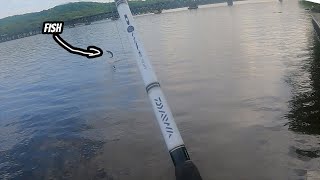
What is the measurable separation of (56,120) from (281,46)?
2886cm

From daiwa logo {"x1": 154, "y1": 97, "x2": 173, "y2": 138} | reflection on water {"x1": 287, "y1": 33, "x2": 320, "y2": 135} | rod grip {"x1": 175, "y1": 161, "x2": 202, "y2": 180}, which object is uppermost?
daiwa logo {"x1": 154, "y1": 97, "x2": 173, "y2": 138}

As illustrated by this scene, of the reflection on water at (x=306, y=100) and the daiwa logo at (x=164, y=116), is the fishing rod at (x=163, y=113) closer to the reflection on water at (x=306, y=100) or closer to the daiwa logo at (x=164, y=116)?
the daiwa logo at (x=164, y=116)

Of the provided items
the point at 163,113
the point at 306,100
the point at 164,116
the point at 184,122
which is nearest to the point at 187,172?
the point at 164,116

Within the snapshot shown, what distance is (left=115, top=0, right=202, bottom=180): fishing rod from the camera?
9.50m

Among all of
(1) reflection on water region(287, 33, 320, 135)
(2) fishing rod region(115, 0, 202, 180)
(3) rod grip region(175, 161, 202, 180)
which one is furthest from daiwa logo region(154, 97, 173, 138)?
(1) reflection on water region(287, 33, 320, 135)

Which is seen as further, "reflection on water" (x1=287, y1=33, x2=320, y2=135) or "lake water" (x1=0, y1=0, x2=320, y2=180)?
"reflection on water" (x1=287, y1=33, x2=320, y2=135)

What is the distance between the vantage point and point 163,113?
1023cm

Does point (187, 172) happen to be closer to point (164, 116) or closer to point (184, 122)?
point (164, 116)

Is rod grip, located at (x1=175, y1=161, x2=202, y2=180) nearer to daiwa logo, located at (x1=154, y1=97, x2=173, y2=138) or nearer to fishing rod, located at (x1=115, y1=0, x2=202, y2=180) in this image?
fishing rod, located at (x1=115, y1=0, x2=202, y2=180)

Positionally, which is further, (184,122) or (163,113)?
(184,122)

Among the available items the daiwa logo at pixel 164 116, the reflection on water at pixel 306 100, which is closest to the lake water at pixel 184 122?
the reflection on water at pixel 306 100

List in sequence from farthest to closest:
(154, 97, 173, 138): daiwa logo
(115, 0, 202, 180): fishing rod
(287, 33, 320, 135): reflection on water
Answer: (287, 33, 320, 135): reflection on water → (154, 97, 173, 138): daiwa logo → (115, 0, 202, 180): fishing rod

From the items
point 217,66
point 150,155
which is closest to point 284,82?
point 217,66

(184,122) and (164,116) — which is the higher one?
(164,116)
